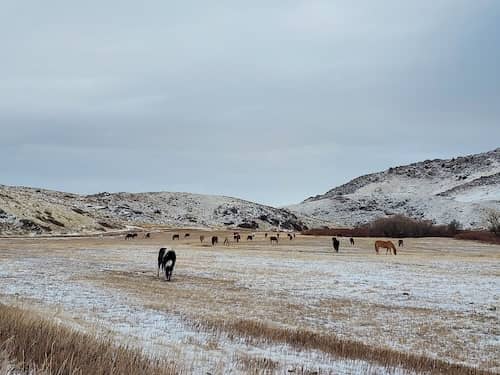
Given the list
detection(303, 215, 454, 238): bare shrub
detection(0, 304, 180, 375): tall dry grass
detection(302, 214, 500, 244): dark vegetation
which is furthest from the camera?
detection(303, 215, 454, 238): bare shrub

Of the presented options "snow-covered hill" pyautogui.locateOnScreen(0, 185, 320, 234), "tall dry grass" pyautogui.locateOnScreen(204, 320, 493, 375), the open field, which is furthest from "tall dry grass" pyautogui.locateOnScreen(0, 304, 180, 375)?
"snow-covered hill" pyautogui.locateOnScreen(0, 185, 320, 234)

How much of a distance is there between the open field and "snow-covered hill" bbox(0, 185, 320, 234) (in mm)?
55538

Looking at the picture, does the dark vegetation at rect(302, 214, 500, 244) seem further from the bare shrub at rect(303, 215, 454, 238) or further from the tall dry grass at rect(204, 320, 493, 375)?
the tall dry grass at rect(204, 320, 493, 375)

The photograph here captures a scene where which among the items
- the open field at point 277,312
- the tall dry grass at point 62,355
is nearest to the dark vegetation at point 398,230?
the open field at point 277,312

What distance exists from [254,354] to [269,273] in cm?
1907

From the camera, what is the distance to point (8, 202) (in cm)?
8444

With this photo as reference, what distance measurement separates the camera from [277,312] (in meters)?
17.6

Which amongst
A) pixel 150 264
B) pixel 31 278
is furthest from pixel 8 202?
pixel 31 278

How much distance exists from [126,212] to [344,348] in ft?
419

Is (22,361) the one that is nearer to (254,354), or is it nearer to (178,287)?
(254,354)

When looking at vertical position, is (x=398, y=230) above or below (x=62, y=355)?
above

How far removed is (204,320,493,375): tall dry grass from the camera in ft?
36.2

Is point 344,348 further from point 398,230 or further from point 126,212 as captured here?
point 126,212

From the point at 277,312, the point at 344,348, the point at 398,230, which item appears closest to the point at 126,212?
the point at 398,230
